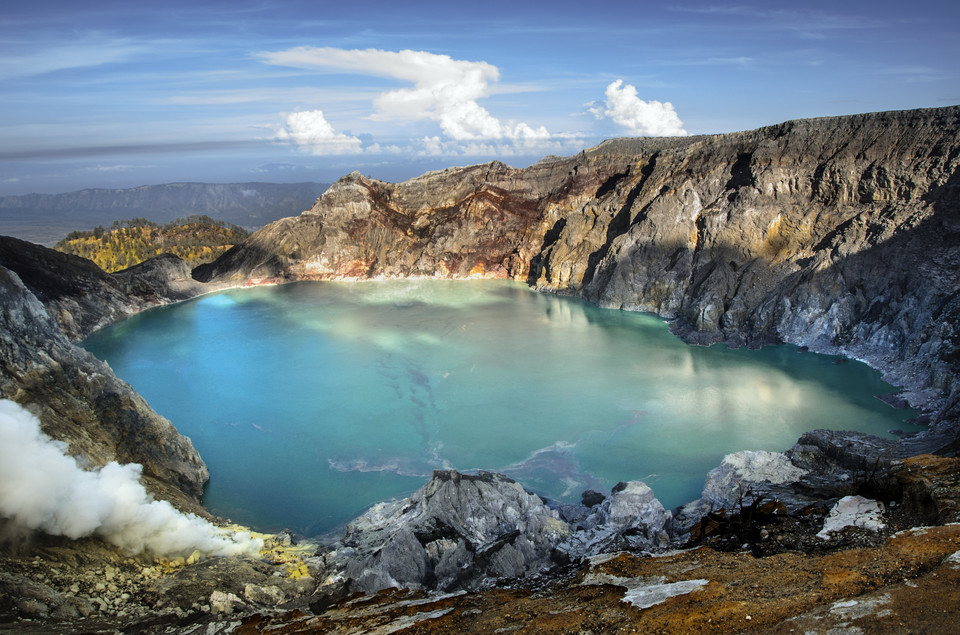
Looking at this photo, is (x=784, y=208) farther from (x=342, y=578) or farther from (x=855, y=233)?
(x=342, y=578)

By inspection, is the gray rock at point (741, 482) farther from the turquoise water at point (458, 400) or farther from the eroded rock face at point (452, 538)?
the eroded rock face at point (452, 538)

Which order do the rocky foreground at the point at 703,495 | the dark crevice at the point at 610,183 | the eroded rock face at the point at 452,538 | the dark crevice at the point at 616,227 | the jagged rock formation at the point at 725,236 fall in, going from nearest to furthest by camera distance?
the rocky foreground at the point at 703,495
the eroded rock face at the point at 452,538
the jagged rock formation at the point at 725,236
the dark crevice at the point at 616,227
the dark crevice at the point at 610,183

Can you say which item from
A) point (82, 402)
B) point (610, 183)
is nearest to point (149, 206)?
point (610, 183)

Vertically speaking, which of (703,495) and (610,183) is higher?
(610,183)

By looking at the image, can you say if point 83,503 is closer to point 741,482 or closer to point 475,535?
point 475,535

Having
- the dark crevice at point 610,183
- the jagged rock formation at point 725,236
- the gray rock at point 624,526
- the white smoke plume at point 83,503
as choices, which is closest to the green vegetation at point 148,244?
the jagged rock formation at point 725,236

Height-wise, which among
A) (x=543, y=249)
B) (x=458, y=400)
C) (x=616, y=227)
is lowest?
(x=458, y=400)
